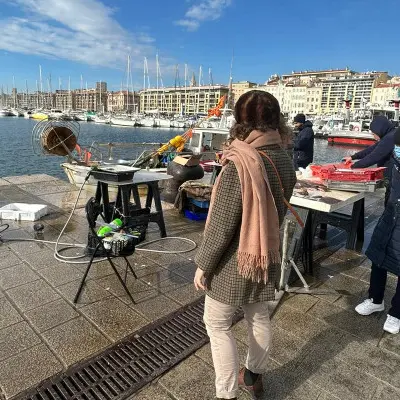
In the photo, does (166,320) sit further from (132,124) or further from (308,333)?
(132,124)

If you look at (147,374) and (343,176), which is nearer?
(147,374)

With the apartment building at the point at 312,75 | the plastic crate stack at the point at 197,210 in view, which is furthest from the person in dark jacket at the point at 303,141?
the apartment building at the point at 312,75

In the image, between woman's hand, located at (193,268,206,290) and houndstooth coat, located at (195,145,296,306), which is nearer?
houndstooth coat, located at (195,145,296,306)

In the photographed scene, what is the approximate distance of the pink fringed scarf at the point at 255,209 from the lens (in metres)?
1.66

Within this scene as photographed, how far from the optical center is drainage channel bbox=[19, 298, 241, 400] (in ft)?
7.05

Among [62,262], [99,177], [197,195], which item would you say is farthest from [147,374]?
[197,195]

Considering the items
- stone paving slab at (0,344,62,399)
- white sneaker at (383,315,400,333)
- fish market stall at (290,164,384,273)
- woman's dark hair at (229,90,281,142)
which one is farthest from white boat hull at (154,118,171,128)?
woman's dark hair at (229,90,281,142)

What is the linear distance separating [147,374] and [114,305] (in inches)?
38.0

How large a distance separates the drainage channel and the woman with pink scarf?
26.0 inches

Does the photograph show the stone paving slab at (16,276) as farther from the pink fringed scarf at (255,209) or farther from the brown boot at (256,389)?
the pink fringed scarf at (255,209)

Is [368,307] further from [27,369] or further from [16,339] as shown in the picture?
[16,339]

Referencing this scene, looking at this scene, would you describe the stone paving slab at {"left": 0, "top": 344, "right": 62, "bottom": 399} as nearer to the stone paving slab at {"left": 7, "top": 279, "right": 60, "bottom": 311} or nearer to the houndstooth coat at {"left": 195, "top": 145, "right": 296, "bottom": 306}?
the stone paving slab at {"left": 7, "top": 279, "right": 60, "bottom": 311}

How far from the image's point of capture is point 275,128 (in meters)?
1.80

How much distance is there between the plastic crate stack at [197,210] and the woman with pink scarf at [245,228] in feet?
13.4
